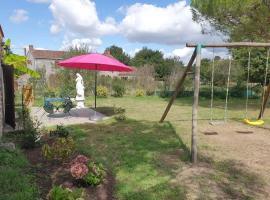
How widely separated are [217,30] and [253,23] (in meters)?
2.26

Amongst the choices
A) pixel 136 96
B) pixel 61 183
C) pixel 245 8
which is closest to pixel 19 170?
pixel 61 183

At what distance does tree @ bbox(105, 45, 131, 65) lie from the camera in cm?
7019

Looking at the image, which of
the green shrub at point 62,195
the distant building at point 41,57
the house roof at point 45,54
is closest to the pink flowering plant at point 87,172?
the green shrub at point 62,195

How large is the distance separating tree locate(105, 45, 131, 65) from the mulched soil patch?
63634 millimetres

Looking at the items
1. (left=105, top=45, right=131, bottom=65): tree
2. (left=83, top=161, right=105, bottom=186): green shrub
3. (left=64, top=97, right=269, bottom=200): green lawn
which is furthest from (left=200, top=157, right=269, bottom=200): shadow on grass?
(left=105, top=45, right=131, bottom=65): tree

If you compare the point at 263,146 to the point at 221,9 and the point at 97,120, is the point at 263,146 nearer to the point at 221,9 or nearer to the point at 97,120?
the point at 97,120

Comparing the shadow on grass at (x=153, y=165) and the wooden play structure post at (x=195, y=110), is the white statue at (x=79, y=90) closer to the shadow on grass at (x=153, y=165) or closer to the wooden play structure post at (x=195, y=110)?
the shadow on grass at (x=153, y=165)

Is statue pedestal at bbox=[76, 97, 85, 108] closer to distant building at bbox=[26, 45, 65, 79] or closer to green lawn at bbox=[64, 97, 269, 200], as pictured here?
green lawn at bbox=[64, 97, 269, 200]

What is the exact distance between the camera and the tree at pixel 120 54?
70.2 metres

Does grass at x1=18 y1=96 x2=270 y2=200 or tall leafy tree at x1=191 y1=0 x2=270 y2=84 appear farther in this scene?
tall leafy tree at x1=191 y1=0 x2=270 y2=84

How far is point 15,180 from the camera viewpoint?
469 centimetres

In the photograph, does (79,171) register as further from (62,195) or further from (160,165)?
(160,165)

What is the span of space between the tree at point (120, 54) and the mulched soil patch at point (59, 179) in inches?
2505

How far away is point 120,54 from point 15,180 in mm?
67701
